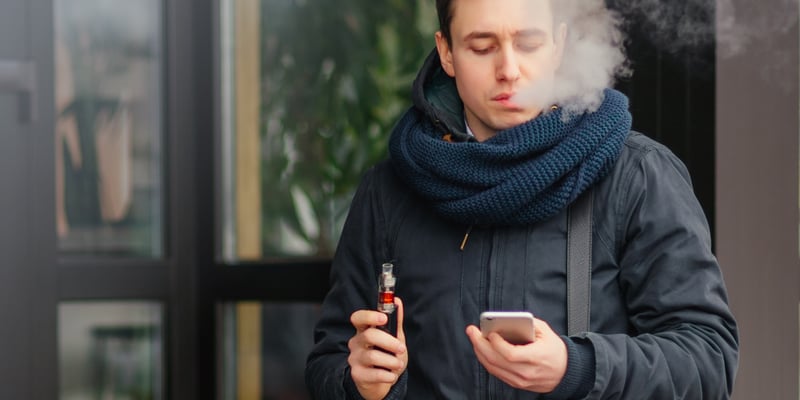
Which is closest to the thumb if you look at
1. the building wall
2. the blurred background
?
the building wall

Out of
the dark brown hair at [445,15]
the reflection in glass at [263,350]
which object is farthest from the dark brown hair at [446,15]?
the reflection in glass at [263,350]

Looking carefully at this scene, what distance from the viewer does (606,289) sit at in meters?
1.52

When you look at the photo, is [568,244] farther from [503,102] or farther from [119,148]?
[119,148]

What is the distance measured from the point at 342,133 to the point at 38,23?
902mm

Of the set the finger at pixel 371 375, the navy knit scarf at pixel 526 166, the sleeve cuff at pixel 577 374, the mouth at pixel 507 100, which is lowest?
the finger at pixel 371 375

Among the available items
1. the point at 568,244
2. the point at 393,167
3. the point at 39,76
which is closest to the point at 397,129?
the point at 393,167

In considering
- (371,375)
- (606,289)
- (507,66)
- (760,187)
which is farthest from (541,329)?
(760,187)

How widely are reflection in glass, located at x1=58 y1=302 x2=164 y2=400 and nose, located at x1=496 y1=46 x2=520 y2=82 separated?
1.78 meters

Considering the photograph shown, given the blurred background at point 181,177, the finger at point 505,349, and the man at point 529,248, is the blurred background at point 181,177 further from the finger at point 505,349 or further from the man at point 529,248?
the finger at point 505,349

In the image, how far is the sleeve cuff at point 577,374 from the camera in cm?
138

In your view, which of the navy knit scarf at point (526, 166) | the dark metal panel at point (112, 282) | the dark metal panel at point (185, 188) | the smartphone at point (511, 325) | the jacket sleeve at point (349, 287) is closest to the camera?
the smartphone at point (511, 325)

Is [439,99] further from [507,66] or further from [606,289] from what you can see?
[606,289]

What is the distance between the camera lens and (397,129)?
5.64 ft

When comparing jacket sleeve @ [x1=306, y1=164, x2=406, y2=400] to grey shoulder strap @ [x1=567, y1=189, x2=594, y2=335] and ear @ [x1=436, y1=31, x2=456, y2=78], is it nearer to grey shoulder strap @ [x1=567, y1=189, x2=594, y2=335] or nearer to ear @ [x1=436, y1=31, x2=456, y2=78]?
ear @ [x1=436, y1=31, x2=456, y2=78]
